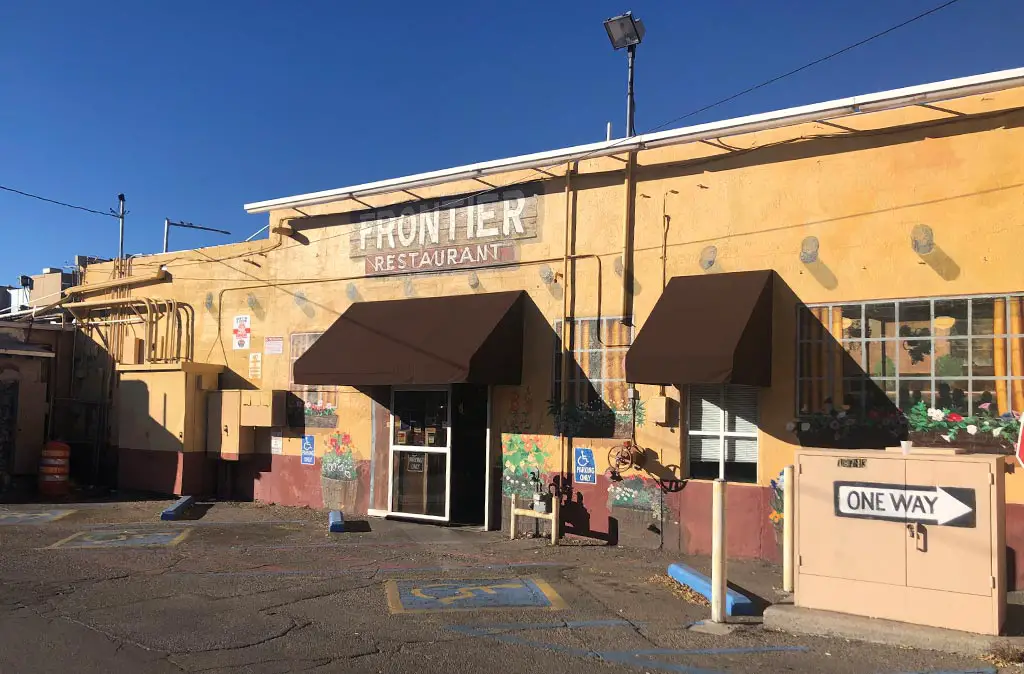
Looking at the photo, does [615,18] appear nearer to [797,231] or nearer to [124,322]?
[797,231]

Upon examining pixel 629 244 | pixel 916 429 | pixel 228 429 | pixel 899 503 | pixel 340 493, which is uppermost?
pixel 629 244

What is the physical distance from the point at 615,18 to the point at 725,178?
3.40m

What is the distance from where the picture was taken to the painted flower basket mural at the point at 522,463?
11.4 metres

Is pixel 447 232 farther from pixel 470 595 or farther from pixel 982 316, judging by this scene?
pixel 982 316

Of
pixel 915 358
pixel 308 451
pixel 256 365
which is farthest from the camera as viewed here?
pixel 256 365

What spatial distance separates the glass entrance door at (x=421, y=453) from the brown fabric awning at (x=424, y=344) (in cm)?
118

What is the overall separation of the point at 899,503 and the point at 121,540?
9599 mm

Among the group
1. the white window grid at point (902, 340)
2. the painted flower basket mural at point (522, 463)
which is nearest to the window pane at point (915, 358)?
the white window grid at point (902, 340)

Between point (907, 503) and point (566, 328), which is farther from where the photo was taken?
point (566, 328)

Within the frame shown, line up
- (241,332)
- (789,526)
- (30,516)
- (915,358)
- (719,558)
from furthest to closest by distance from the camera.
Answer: (241,332)
(30,516)
(915,358)
(789,526)
(719,558)

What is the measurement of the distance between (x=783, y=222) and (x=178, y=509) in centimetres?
1007

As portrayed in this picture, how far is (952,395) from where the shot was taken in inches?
338

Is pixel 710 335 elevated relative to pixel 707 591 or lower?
elevated

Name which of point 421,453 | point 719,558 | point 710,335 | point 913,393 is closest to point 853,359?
point 913,393
